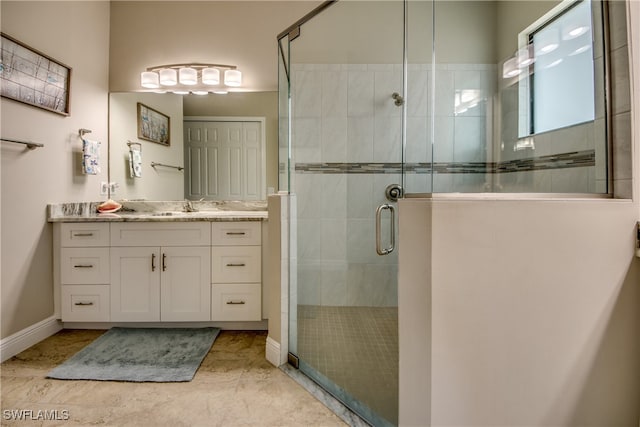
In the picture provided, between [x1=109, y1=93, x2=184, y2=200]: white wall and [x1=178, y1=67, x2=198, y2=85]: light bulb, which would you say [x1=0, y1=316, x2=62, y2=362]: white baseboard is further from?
[x1=178, y1=67, x2=198, y2=85]: light bulb

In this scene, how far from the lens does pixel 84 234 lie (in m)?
2.16

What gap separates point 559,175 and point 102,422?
241cm

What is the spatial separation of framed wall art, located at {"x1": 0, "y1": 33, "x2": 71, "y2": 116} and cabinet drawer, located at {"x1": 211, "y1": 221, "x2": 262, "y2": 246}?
1362 mm

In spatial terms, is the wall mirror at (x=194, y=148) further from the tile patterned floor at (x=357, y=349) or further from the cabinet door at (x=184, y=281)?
the tile patterned floor at (x=357, y=349)

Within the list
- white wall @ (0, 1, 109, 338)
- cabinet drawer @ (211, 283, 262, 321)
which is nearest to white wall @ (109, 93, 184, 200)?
white wall @ (0, 1, 109, 338)

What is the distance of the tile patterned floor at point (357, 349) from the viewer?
1.29 m

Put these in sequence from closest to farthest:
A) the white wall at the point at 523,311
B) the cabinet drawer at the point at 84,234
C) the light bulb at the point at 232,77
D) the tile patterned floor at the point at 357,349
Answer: the white wall at the point at 523,311 → the tile patterned floor at the point at 357,349 → the cabinet drawer at the point at 84,234 → the light bulb at the point at 232,77

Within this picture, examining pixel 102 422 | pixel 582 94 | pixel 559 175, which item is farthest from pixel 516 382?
pixel 102 422

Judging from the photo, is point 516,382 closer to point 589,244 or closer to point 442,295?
point 442,295

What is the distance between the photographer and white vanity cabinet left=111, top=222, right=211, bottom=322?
2164 mm

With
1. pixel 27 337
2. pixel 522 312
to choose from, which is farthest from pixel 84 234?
pixel 522 312

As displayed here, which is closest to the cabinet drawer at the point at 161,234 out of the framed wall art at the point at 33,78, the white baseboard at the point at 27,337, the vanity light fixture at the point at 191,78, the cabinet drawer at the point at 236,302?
the cabinet drawer at the point at 236,302

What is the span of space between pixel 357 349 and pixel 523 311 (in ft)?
2.99

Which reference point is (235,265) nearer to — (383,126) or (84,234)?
(84,234)
